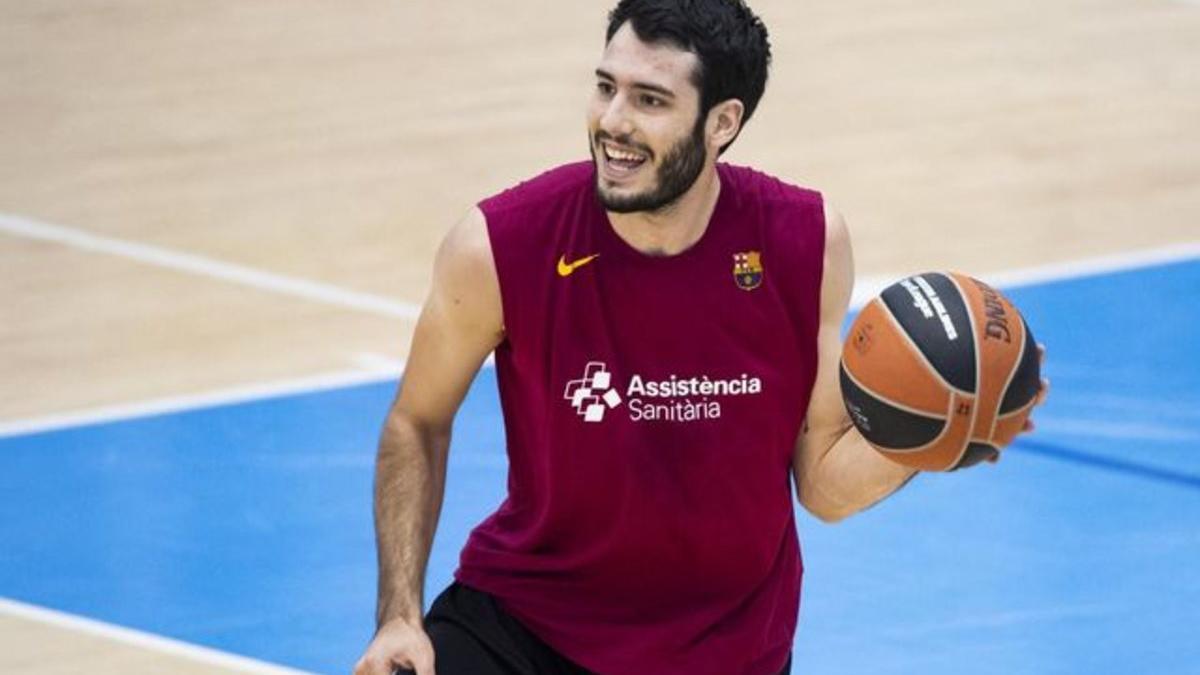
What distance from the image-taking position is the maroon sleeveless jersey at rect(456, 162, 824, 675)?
20.1 feet

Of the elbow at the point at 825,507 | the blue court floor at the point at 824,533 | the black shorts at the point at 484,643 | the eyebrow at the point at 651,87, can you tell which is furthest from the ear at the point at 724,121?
the blue court floor at the point at 824,533

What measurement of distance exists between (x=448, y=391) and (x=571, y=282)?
0.41 metres

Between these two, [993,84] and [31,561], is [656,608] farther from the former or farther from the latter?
[993,84]

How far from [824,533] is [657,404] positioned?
3.02 metres

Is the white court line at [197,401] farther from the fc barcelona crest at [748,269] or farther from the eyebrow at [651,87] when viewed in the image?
the eyebrow at [651,87]

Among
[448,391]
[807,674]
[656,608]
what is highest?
[448,391]

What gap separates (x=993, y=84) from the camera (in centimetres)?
1277

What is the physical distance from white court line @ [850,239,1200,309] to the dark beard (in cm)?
459

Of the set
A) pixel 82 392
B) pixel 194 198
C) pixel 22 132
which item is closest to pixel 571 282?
pixel 82 392

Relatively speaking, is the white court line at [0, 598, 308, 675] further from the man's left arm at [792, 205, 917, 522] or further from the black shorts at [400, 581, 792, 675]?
the man's left arm at [792, 205, 917, 522]

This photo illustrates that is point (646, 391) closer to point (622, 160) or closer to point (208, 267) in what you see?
point (622, 160)

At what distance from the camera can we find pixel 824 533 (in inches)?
356

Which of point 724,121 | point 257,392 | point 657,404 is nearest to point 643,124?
point 724,121

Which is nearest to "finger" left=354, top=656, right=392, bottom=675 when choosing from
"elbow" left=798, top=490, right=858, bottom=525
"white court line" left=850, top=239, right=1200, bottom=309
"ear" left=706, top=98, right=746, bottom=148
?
"elbow" left=798, top=490, right=858, bottom=525
